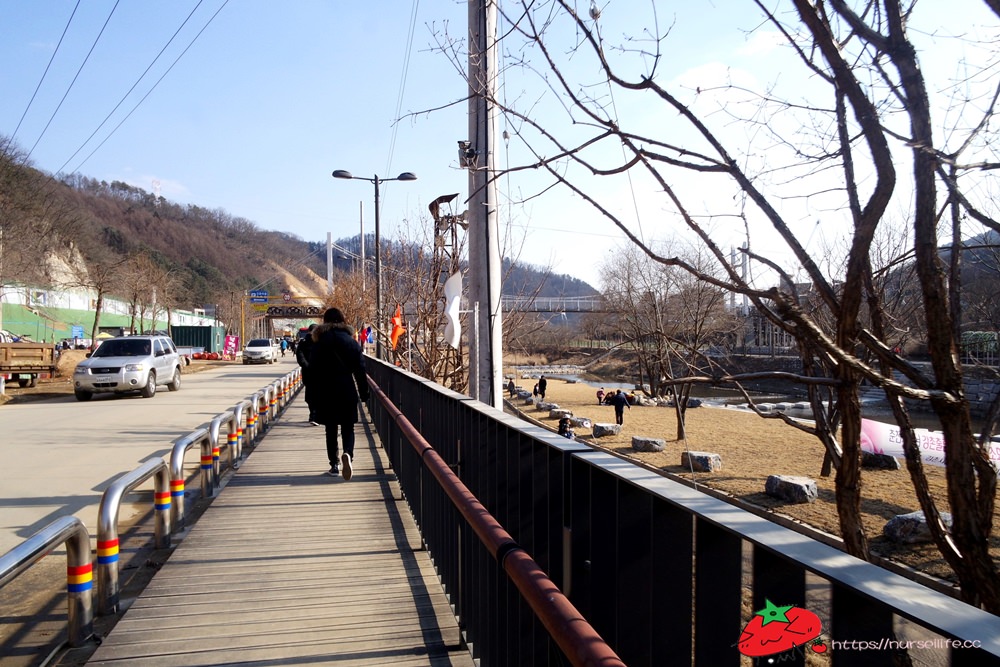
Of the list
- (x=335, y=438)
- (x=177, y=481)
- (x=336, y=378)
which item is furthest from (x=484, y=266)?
(x=177, y=481)

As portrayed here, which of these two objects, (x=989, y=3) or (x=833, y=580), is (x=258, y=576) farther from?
(x=989, y=3)

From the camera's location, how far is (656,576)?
179 centimetres

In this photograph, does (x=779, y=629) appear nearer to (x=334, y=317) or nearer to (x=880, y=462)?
(x=334, y=317)

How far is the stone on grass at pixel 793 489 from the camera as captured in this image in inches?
495

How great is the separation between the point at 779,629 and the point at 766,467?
1644cm

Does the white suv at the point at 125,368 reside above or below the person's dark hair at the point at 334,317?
below

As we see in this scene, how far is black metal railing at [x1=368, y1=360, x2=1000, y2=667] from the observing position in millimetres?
1129

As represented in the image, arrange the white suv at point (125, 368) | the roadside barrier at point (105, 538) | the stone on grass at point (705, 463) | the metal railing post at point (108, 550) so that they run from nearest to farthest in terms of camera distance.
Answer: the roadside barrier at point (105, 538) → the metal railing post at point (108, 550) → the stone on grass at point (705, 463) → the white suv at point (125, 368)

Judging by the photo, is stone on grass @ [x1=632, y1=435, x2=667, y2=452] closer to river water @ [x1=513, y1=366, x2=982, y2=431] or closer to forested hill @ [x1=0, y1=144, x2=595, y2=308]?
river water @ [x1=513, y1=366, x2=982, y2=431]

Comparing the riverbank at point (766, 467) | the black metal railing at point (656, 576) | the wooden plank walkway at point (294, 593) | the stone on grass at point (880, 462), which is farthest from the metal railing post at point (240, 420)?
the stone on grass at point (880, 462)

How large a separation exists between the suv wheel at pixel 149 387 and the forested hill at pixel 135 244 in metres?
11.4

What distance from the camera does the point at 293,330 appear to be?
458 feet

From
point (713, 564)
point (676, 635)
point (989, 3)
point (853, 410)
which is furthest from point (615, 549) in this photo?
point (989, 3)

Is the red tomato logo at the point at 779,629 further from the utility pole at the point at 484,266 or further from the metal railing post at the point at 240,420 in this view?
the metal railing post at the point at 240,420
